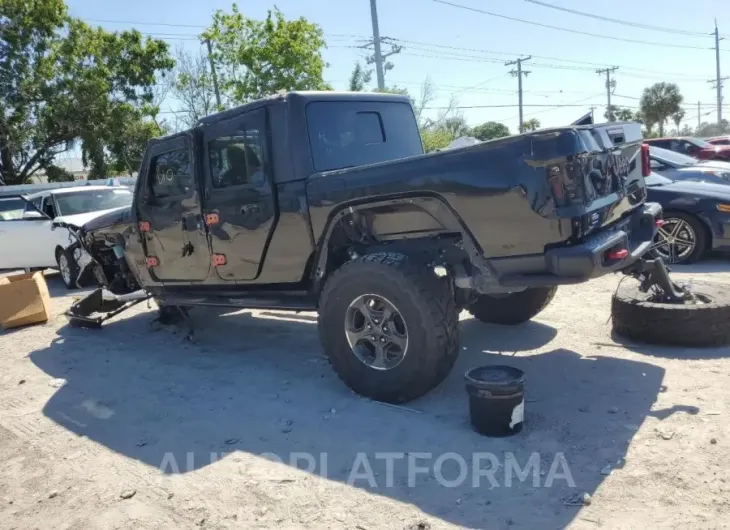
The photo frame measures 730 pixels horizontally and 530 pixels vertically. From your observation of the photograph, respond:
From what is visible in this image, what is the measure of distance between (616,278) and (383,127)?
3.91 meters

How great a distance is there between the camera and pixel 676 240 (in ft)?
26.8

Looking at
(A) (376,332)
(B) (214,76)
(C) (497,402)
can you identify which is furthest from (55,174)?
(C) (497,402)

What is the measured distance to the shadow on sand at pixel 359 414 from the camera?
3.15m

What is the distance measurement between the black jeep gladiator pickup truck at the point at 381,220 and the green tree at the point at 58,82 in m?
20.9

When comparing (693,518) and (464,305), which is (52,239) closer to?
(464,305)

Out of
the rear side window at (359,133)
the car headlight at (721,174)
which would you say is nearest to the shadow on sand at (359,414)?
the rear side window at (359,133)

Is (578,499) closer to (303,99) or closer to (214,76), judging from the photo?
(303,99)

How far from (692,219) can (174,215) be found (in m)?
6.36

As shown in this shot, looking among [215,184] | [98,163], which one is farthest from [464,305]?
[98,163]

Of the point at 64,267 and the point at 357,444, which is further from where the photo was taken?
the point at 64,267

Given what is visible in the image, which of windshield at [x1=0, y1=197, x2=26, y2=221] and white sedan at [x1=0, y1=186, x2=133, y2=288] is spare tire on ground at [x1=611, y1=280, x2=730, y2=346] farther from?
windshield at [x1=0, y1=197, x2=26, y2=221]

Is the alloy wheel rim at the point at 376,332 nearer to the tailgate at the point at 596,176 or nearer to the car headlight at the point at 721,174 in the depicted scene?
the tailgate at the point at 596,176

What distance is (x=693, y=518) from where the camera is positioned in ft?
8.89

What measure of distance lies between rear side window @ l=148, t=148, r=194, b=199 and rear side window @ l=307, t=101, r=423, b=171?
1.35 metres
